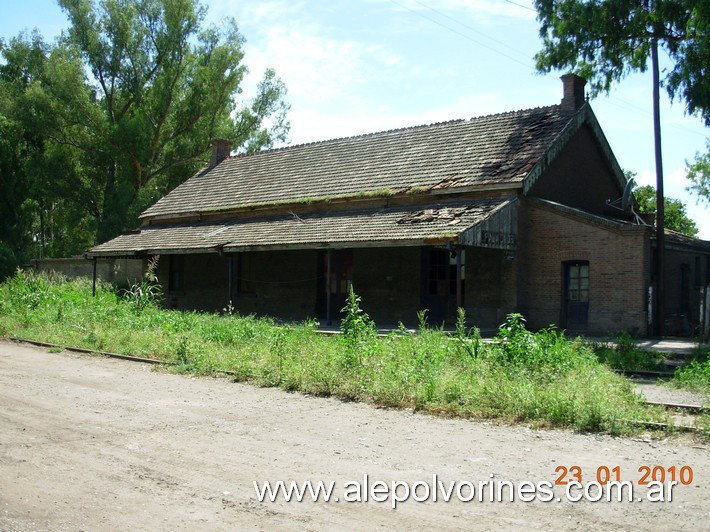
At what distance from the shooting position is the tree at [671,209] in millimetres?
40406

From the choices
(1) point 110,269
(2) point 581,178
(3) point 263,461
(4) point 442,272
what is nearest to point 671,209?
(2) point 581,178

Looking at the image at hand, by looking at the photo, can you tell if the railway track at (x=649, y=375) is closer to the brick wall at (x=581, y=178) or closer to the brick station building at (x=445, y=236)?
the brick station building at (x=445, y=236)

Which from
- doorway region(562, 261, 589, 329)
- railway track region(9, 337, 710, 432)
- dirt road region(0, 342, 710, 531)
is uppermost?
doorway region(562, 261, 589, 329)

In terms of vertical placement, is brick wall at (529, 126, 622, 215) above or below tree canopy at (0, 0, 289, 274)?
below

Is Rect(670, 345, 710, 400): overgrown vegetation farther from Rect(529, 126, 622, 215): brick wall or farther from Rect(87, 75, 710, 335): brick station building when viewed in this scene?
Rect(529, 126, 622, 215): brick wall

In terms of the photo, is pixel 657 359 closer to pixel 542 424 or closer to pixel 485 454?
pixel 542 424

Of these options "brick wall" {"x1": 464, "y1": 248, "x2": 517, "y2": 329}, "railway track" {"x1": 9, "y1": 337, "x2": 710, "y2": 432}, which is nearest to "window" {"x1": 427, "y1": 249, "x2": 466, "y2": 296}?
"brick wall" {"x1": 464, "y1": 248, "x2": 517, "y2": 329}

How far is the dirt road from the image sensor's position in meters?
4.69

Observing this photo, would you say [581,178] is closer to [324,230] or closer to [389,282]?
[389,282]

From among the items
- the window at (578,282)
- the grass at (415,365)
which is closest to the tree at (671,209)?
the window at (578,282)

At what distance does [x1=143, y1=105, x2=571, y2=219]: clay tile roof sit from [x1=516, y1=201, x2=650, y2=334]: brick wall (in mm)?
1705

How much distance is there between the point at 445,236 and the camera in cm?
1616

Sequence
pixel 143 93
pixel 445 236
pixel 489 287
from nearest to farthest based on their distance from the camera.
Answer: pixel 445 236
pixel 489 287
pixel 143 93

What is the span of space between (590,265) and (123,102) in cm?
3278
